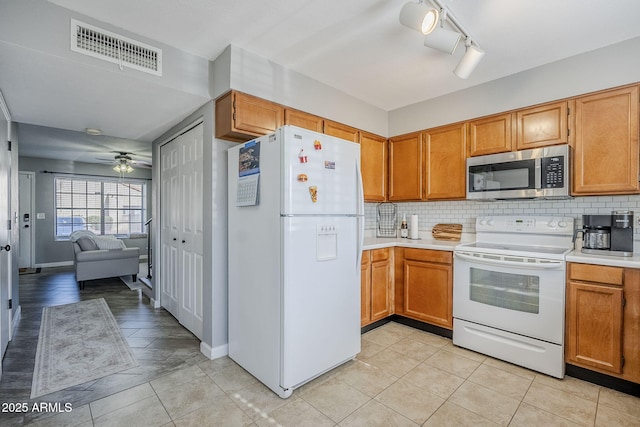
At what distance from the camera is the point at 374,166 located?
3.68 meters

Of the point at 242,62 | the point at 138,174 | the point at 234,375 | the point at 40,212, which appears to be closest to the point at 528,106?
the point at 242,62

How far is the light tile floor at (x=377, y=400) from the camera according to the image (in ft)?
5.91

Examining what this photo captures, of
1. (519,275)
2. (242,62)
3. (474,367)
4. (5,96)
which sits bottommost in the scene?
(474,367)

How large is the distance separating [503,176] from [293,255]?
2184 millimetres

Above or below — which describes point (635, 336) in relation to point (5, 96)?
below

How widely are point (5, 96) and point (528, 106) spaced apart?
4.36 m

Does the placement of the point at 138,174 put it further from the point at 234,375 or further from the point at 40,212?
the point at 234,375

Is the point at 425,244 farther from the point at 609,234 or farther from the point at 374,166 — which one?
the point at 609,234

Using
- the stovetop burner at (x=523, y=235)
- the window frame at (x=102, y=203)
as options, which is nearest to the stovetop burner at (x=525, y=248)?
the stovetop burner at (x=523, y=235)

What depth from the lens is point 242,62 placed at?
96.0 inches

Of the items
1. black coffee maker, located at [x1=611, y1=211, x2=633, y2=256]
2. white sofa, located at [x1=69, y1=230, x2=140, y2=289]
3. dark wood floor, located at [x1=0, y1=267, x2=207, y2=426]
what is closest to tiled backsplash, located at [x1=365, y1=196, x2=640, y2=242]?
black coffee maker, located at [x1=611, y1=211, x2=633, y2=256]

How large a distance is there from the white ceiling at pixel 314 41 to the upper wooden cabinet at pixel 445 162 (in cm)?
53

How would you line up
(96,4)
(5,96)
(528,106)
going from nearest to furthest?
(96,4) < (5,96) < (528,106)

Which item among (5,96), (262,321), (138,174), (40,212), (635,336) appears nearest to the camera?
(635,336)
